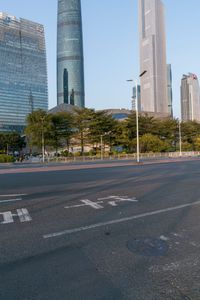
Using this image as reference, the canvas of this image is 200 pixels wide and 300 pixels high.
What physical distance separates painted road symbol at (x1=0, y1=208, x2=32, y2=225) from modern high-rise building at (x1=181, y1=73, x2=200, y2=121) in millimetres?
172536

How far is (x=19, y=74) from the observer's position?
132m

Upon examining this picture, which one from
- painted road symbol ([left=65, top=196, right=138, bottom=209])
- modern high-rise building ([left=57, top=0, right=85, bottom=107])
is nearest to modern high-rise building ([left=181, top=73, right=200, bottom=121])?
modern high-rise building ([left=57, top=0, right=85, bottom=107])

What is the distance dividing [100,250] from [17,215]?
3.10m

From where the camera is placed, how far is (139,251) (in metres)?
4.41

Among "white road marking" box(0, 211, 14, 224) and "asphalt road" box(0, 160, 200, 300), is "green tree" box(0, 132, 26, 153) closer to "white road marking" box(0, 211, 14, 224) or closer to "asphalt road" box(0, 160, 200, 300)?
"white road marking" box(0, 211, 14, 224)

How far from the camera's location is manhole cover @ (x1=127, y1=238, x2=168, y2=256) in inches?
172

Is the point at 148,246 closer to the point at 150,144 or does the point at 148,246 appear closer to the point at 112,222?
the point at 112,222

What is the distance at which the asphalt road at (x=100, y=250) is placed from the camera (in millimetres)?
3262

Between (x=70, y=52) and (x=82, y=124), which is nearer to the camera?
(x=82, y=124)

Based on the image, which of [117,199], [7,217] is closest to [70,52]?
[117,199]

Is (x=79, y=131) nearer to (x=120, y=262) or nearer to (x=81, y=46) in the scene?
(x=120, y=262)

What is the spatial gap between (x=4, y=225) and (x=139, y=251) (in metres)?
2.99

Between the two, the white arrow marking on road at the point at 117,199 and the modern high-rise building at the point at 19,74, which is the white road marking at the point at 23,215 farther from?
the modern high-rise building at the point at 19,74

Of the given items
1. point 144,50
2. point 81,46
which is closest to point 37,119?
point 144,50
